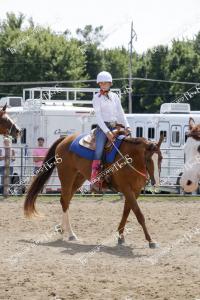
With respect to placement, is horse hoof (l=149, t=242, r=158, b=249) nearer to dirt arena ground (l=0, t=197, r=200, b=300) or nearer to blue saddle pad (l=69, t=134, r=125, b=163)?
dirt arena ground (l=0, t=197, r=200, b=300)

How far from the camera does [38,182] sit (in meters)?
10.6

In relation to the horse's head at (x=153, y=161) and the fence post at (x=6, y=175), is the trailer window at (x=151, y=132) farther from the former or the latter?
the horse's head at (x=153, y=161)

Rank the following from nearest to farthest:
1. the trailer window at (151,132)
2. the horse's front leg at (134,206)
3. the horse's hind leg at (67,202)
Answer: the horse's front leg at (134,206) < the horse's hind leg at (67,202) < the trailer window at (151,132)

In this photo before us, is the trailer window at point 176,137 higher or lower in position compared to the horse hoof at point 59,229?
higher

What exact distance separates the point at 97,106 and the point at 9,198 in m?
6.44

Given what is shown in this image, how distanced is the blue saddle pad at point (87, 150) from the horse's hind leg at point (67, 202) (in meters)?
0.55

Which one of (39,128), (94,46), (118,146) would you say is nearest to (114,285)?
(118,146)

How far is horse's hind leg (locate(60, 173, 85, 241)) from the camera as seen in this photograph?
33.3ft

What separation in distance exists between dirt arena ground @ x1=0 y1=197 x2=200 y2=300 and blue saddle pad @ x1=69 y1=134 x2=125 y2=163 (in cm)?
122

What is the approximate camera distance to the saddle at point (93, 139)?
10.0 meters

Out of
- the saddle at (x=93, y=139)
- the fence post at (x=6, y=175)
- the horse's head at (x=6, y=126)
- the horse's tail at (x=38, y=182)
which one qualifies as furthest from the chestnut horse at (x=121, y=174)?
the fence post at (x=6, y=175)

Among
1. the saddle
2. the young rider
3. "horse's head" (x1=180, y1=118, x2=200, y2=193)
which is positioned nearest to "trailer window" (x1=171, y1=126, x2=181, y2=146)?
the saddle

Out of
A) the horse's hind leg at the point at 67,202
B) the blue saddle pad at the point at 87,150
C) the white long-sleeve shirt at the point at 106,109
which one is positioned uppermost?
the white long-sleeve shirt at the point at 106,109

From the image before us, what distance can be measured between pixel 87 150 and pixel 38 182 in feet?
3.29
